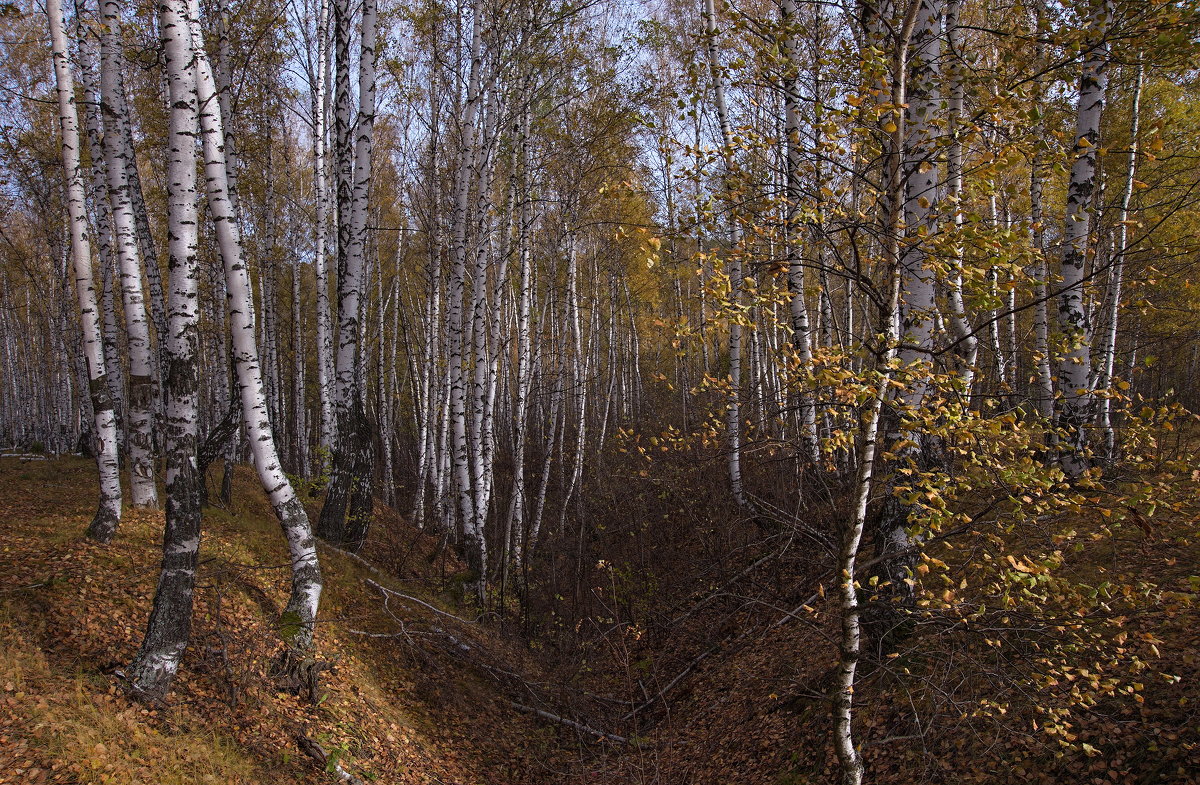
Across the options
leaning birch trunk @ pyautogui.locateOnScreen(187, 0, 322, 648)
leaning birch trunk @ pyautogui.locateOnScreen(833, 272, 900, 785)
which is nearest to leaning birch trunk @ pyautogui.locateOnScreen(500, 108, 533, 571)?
leaning birch trunk @ pyautogui.locateOnScreen(187, 0, 322, 648)

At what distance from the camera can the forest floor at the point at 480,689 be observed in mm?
3785

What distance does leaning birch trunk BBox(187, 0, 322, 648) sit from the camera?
4680 mm

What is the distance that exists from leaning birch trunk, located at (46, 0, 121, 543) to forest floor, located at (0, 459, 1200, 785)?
0.34 meters

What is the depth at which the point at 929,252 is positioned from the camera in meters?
2.92

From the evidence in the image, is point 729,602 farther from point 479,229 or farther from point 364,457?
point 479,229

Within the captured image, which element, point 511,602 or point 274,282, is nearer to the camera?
point 511,602

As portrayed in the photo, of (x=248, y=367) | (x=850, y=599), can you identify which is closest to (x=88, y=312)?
(x=248, y=367)

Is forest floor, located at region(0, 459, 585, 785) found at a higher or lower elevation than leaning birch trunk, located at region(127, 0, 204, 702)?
lower

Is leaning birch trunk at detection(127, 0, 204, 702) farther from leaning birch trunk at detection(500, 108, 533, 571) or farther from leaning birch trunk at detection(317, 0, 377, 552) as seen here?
leaning birch trunk at detection(500, 108, 533, 571)

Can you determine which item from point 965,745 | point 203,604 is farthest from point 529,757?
point 965,745

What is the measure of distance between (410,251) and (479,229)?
1200 centimetres

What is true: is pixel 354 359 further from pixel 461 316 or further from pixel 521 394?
pixel 521 394

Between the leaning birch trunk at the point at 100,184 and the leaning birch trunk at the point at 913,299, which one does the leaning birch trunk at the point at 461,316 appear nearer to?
the leaning birch trunk at the point at 100,184

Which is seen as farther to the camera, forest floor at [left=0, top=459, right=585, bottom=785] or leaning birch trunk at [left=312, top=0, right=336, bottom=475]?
leaning birch trunk at [left=312, top=0, right=336, bottom=475]
